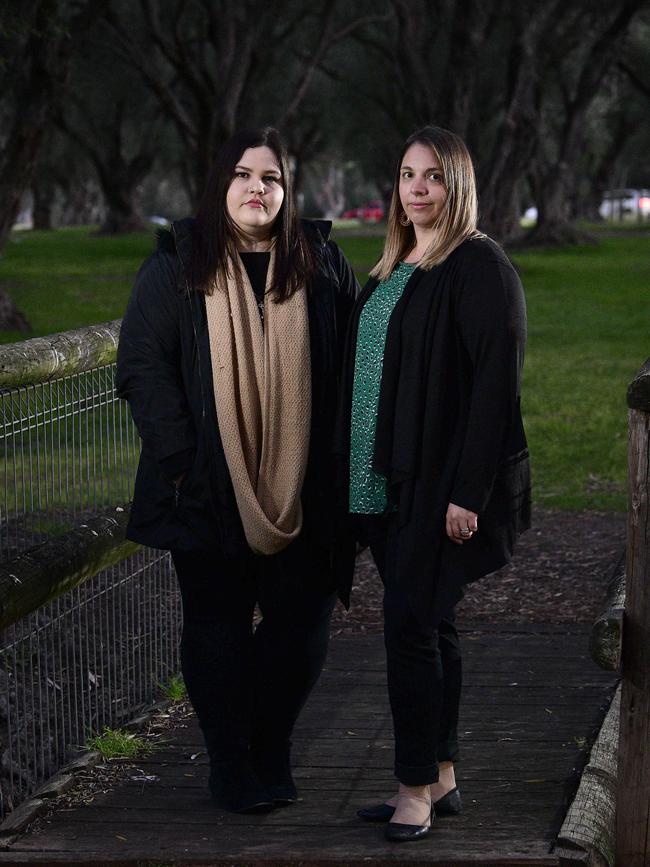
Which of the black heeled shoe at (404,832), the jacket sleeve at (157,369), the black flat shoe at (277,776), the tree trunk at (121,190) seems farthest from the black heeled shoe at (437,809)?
the tree trunk at (121,190)

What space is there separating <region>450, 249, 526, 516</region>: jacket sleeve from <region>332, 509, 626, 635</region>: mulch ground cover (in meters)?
2.94

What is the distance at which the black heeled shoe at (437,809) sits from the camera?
4.48 m

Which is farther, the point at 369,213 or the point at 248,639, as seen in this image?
the point at 369,213

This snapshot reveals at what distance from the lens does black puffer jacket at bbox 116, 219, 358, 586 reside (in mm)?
4355

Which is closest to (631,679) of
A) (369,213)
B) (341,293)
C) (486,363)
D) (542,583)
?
(486,363)

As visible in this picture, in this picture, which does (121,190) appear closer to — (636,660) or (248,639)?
(248,639)

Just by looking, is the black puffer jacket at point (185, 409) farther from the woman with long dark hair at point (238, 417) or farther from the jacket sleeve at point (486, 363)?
the jacket sleeve at point (486, 363)

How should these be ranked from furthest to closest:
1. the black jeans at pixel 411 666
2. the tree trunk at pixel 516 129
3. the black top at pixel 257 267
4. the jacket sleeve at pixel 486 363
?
the tree trunk at pixel 516 129 < the black top at pixel 257 267 < the black jeans at pixel 411 666 < the jacket sleeve at pixel 486 363

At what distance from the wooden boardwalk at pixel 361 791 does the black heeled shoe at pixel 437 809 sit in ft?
0.10

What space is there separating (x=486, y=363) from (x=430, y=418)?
217 mm

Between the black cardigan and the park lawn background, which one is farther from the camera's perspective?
the park lawn background

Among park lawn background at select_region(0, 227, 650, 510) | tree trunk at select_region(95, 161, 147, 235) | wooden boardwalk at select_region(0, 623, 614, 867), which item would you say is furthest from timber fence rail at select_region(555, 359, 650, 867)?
tree trunk at select_region(95, 161, 147, 235)

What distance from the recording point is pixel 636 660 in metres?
3.99

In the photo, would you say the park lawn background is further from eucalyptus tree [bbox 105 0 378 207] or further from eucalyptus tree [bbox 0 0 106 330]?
eucalyptus tree [bbox 105 0 378 207]
